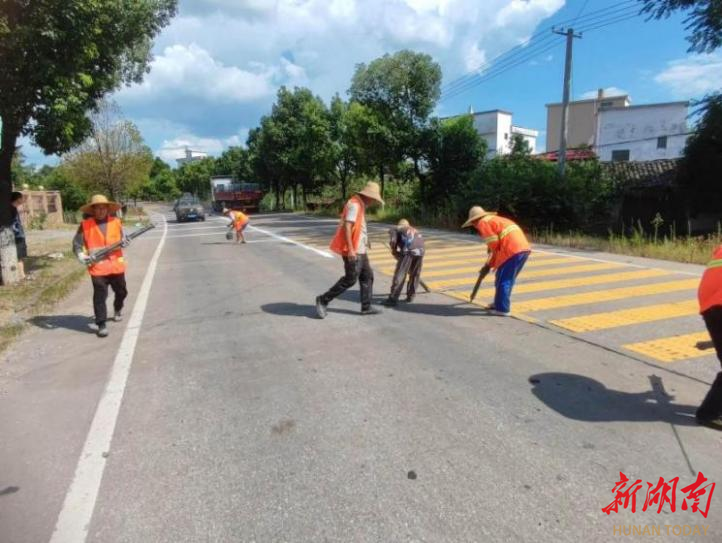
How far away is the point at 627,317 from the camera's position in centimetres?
635

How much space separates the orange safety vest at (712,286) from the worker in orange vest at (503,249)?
289cm

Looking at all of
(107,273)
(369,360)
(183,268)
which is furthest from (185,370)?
(183,268)

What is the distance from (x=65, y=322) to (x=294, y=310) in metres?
3.16

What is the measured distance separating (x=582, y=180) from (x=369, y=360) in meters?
15.8

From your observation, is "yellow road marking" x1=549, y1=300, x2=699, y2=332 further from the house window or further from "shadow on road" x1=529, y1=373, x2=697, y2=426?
the house window

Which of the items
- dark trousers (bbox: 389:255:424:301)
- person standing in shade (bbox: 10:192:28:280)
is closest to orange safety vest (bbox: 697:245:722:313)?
dark trousers (bbox: 389:255:424:301)

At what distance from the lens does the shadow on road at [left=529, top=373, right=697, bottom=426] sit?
3.67m

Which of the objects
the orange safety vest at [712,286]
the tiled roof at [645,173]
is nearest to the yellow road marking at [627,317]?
the orange safety vest at [712,286]

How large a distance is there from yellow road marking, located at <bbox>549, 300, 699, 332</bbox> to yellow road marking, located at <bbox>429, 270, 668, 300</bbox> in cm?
158

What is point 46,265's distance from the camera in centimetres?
1220

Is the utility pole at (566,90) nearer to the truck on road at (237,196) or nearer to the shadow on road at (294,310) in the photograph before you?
the shadow on road at (294,310)

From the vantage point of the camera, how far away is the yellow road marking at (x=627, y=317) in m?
6.00

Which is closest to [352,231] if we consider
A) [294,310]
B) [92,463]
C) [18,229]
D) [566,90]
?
[294,310]

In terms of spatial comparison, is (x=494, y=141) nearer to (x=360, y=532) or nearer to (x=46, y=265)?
(x=46, y=265)
